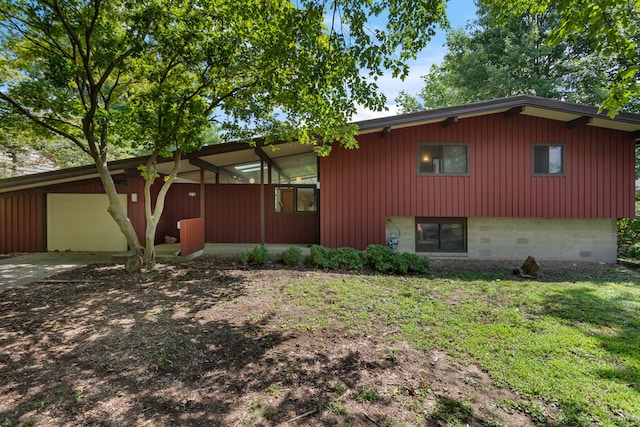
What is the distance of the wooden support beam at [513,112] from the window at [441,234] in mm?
2995

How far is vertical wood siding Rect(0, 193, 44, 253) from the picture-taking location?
27.6ft

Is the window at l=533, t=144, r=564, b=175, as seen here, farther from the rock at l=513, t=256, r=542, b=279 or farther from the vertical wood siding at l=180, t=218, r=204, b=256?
the vertical wood siding at l=180, t=218, r=204, b=256

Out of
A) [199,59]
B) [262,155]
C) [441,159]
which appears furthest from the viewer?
[262,155]

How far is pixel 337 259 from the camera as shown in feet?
22.0

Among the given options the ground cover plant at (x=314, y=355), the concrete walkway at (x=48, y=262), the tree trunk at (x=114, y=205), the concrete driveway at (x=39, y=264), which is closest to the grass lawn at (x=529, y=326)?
the ground cover plant at (x=314, y=355)

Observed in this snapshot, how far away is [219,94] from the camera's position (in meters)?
6.54

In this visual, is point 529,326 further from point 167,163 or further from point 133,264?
point 167,163

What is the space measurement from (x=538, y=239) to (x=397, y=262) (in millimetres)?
4615

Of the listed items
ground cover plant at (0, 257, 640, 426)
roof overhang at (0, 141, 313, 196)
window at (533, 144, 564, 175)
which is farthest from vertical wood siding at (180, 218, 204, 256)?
window at (533, 144, 564, 175)

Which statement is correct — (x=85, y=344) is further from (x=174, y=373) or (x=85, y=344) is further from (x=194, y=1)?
(x=194, y=1)

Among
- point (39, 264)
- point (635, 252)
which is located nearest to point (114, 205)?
point (39, 264)

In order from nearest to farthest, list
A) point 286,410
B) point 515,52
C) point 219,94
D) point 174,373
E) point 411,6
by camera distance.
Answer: point 286,410, point 174,373, point 411,6, point 219,94, point 515,52

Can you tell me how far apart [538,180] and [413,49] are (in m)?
5.81


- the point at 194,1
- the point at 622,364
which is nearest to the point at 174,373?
the point at 622,364
